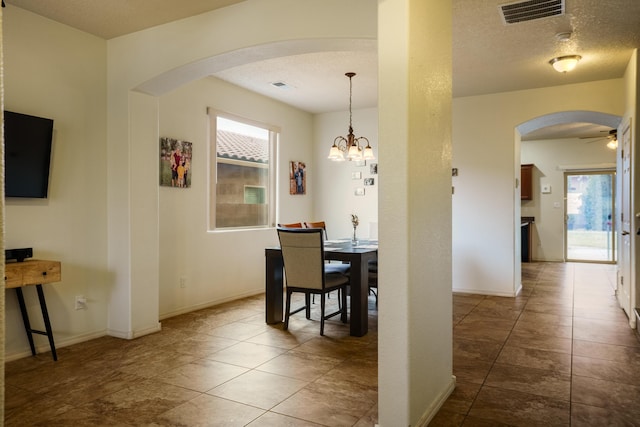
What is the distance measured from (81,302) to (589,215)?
9.50m

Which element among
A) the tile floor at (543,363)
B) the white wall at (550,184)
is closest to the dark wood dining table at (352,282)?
the tile floor at (543,363)

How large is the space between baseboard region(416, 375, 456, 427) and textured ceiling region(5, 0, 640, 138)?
2256 millimetres

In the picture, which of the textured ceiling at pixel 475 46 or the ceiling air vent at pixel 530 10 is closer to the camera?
the ceiling air vent at pixel 530 10

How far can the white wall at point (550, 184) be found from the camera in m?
9.05

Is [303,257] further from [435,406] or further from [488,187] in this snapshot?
[488,187]

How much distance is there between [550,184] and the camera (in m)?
9.34

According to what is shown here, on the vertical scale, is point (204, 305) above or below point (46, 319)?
below

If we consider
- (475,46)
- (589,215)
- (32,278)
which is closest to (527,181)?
(589,215)

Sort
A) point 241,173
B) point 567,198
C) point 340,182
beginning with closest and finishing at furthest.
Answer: point 241,173 < point 340,182 < point 567,198

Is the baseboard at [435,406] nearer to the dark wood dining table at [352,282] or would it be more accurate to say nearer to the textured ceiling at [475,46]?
the dark wood dining table at [352,282]

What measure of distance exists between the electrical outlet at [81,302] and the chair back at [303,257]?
1763 mm

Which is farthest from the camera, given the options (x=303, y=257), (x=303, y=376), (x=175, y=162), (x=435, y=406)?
(x=175, y=162)

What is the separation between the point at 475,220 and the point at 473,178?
559 millimetres

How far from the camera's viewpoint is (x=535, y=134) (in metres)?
8.73
